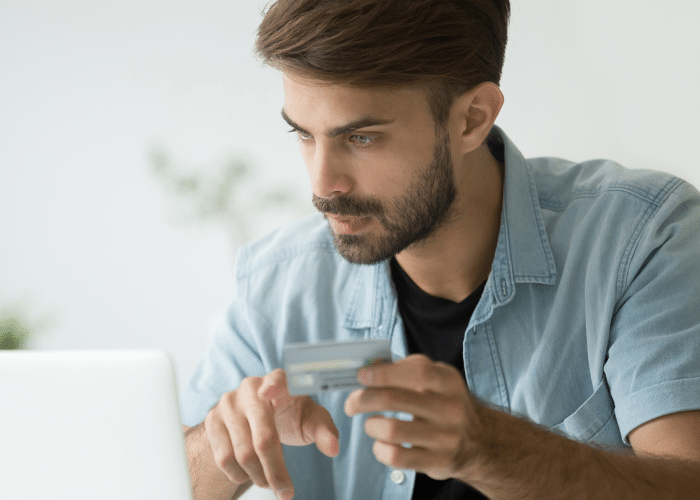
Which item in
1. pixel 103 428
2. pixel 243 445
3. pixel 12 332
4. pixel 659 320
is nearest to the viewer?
pixel 103 428

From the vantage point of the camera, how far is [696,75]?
66.4 inches

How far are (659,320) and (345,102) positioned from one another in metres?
0.61

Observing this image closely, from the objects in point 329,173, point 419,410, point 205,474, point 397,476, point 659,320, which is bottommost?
point 397,476

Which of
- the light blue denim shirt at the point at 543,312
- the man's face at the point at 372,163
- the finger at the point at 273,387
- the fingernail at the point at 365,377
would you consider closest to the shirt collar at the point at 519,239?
the light blue denim shirt at the point at 543,312

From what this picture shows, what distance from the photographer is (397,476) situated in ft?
4.11

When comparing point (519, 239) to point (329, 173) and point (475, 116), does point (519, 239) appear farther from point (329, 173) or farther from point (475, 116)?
point (329, 173)

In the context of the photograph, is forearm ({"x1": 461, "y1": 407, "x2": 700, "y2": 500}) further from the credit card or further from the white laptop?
the white laptop

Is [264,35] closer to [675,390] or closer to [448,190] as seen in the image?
[448,190]

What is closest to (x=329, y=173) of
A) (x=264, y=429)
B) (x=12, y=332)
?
(x=264, y=429)

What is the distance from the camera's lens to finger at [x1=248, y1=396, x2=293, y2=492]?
88 cm

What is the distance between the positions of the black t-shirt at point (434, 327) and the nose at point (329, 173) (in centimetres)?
30

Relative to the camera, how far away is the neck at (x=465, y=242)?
1315 mm

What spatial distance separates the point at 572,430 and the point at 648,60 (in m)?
1.09

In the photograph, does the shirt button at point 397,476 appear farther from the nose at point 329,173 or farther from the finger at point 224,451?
the nose at point 329,173
